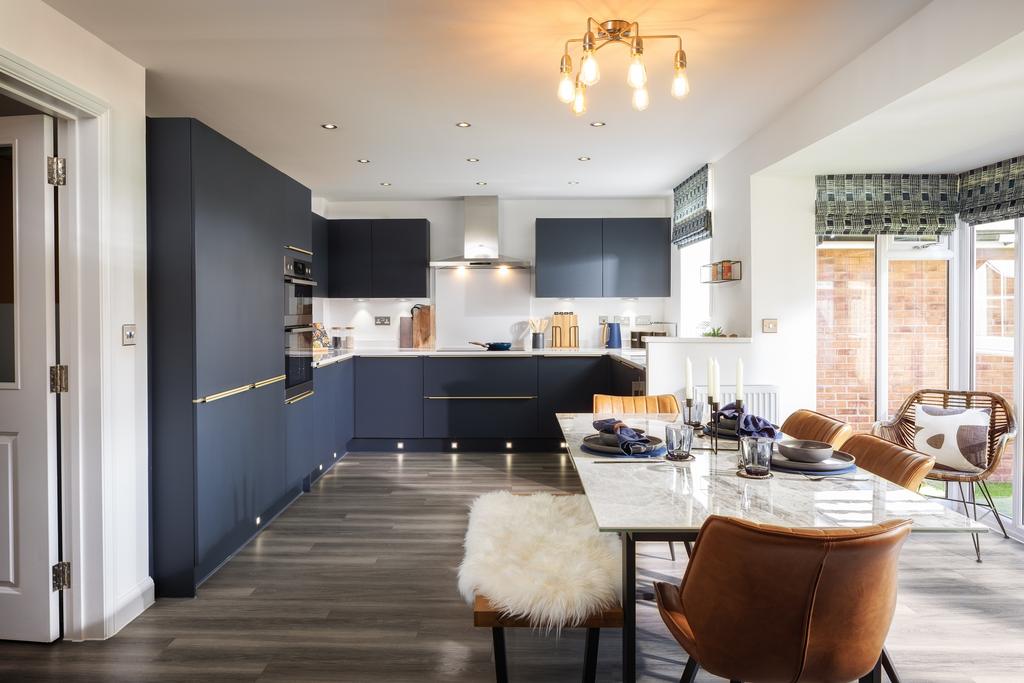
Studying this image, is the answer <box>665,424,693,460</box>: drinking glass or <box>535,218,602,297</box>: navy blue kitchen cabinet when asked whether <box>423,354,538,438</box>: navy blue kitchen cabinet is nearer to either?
<box>535,218,602,297</box>: navy blue kitchen cabinet

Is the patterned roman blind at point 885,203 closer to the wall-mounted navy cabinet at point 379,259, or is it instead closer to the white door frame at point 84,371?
the wall-mounted navy cabinet at point 379,259

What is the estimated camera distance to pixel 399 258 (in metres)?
6.13

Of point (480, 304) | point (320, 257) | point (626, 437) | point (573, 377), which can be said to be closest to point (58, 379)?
point (626, 437)

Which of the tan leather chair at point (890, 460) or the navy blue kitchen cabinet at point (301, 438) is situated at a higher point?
the tan leather chair at point (890, 460)

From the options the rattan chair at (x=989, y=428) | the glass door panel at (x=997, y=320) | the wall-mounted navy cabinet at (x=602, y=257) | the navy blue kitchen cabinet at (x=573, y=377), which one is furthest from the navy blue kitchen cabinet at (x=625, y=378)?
the glass door panel at (x=997, y=320)

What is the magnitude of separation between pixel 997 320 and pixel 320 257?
520 centimetres

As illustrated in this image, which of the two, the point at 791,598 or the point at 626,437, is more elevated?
the point at 626,437

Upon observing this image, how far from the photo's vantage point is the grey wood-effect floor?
7.27 feet

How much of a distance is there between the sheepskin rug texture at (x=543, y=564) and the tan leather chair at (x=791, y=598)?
0.44 meters

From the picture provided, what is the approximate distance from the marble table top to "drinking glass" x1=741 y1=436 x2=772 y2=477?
4cm

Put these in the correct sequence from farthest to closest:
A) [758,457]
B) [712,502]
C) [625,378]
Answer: [625,378] → [758,457] → [712,502]

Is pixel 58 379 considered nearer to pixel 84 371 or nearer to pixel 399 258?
pixel 84 371

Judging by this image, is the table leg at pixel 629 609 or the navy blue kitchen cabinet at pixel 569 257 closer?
the table leg at pixel 629 609

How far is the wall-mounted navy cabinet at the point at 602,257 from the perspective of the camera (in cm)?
609
